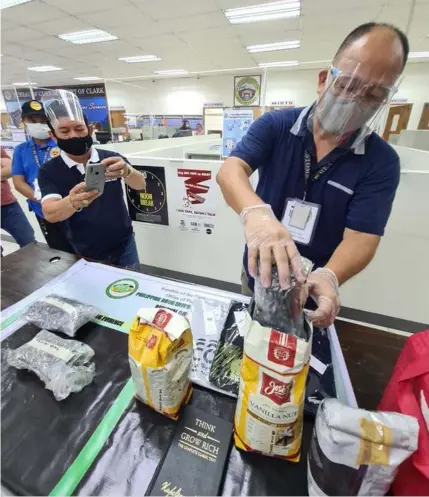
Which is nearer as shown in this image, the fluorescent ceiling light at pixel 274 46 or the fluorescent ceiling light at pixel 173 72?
the fluorescent ceiling light at pixel 274 46

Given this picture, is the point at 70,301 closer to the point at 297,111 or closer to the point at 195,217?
the point at 297,111

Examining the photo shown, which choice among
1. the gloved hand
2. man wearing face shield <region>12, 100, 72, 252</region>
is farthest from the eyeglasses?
man wearing face shield <region>12, 100, 72, 252</region>

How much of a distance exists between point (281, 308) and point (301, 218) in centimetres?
58

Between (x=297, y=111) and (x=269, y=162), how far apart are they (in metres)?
0.22

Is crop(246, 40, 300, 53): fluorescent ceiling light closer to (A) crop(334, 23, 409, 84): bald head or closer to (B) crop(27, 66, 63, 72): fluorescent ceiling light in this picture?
(A) crop(334, 23, 409, 84): bald head

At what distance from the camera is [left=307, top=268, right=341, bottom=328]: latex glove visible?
0.56m

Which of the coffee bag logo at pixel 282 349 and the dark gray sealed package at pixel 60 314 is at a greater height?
the coffee bag logo at pixel 282 349

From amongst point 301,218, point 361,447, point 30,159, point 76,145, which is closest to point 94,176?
point 76,145

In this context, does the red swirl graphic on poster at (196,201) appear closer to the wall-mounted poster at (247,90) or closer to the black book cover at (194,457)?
the black book cover at (194,457)

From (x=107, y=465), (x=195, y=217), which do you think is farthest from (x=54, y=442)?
(x=195, y=217)

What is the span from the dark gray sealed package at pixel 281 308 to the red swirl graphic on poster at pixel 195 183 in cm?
164

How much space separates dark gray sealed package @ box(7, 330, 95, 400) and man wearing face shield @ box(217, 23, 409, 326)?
451 mm

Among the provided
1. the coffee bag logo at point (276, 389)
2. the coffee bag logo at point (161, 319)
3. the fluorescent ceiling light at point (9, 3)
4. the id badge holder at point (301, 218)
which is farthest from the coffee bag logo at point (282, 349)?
the fluorescent ceiling light at point (9, 3)

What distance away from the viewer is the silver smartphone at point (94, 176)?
96cm
